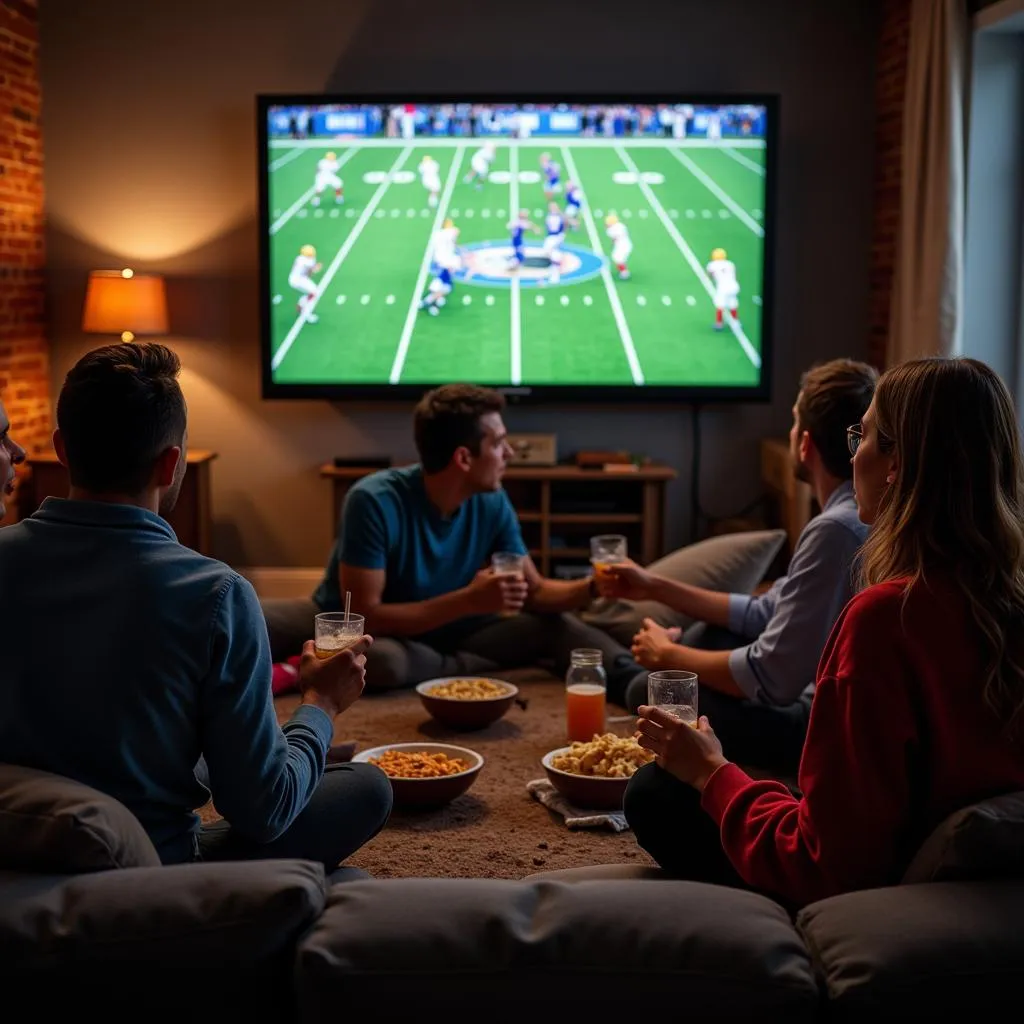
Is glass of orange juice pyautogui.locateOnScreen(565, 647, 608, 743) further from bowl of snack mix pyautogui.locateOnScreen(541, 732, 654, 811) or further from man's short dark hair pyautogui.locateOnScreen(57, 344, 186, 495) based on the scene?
man's short dark hair pyautogui.locateOnScreen(57, 344, 186, 495)

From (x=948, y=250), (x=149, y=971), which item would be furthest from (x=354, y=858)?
(x=948, y=250)

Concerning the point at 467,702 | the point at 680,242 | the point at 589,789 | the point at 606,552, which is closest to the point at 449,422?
the point at 606,552

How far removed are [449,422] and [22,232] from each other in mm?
3116

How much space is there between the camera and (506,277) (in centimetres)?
588

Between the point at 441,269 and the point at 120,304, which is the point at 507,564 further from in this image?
the point at 120,304

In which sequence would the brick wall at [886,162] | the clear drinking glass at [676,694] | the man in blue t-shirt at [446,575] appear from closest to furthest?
the clear drinking glass at [676,694], the man in blue t-shirt at [446,575], the brick wall at [886,162]

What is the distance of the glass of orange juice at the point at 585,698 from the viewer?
3.18 metres

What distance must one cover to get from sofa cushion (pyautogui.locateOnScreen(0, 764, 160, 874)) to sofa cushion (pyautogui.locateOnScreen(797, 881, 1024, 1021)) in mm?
744

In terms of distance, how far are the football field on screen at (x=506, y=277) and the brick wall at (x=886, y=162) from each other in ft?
1.88

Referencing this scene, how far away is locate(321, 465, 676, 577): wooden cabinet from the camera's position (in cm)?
569

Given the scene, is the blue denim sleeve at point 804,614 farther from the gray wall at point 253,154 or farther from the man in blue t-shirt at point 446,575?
the gray wall at point 253,154

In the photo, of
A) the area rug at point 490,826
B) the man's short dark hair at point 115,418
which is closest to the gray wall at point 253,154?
the area rug at point 490,826

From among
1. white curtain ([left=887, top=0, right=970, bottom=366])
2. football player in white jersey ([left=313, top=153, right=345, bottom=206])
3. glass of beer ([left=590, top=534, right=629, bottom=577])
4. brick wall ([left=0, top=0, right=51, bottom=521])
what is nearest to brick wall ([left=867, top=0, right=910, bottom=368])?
white curtain ([left=887, top=0, right=970, bottom=366])

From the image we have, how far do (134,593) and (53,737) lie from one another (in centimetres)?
20
